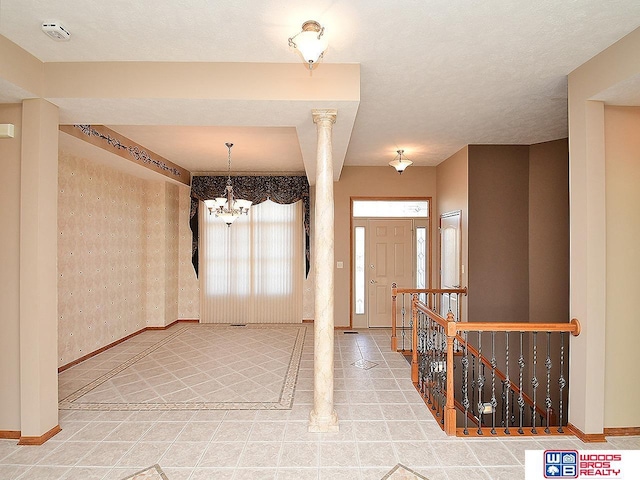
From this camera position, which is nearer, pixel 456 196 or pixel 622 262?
pixel 622 262

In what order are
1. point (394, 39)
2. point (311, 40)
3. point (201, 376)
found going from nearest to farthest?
point (311, 40)
point (394, 39)
point (201, 376)

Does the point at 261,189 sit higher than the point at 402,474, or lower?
higher

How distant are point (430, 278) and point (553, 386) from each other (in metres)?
2.48

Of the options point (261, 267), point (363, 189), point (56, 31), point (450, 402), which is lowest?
point (450, 402)

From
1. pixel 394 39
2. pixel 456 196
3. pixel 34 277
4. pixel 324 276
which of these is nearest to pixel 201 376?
pixel 34 277

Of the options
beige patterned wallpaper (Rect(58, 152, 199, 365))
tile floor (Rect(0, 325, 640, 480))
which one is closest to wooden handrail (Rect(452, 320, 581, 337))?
tile floor (Rect(0, 325, 640, 480))

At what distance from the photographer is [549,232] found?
205 inches

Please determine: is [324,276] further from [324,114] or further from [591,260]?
[591,260]

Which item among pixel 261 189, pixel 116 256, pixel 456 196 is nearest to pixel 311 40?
pixel 456 196

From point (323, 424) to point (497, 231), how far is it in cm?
391

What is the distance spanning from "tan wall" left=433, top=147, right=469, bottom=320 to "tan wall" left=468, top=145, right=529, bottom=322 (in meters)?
0.08

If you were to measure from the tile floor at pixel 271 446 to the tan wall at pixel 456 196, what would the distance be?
255 centimetres

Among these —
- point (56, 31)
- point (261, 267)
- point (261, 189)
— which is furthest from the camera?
point (261, 267)

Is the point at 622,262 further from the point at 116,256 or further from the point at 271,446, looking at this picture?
the point at 116,256
